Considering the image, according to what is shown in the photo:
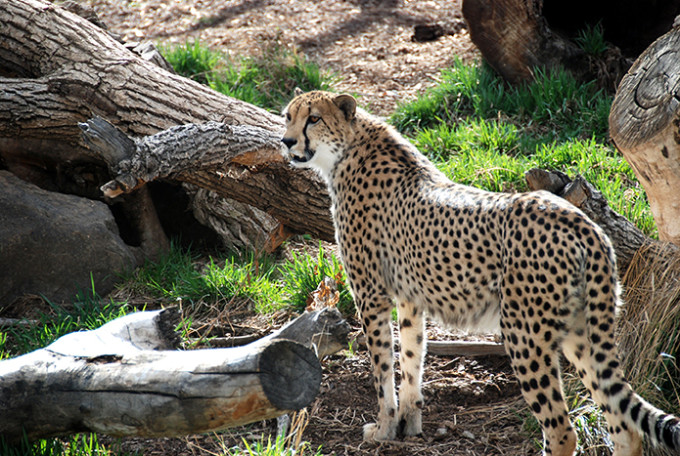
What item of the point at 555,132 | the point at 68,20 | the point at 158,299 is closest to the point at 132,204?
the point at 158,299

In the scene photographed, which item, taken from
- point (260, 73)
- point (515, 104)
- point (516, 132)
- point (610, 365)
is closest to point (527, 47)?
point (515, 104)

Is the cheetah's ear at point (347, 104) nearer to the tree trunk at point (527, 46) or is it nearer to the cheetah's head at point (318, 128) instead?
the cheetah's head at point (318, 128)

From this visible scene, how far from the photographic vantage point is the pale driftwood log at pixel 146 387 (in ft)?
7.91

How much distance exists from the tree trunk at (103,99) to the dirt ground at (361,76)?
1257 millimetres

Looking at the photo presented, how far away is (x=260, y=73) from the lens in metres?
7.22

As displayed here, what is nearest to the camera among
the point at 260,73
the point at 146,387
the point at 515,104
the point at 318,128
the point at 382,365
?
the point at 146,387

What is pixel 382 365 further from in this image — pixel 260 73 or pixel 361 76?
pixel 361 76

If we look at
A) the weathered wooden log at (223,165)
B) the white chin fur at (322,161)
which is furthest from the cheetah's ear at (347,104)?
the weathered wooden log at (223,165)

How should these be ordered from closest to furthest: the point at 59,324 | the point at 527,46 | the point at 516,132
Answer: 1. the point at 59,324
2. the point at 516,132
3. the point at 527,46

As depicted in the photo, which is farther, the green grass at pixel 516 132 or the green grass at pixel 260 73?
the green grass at pixel 260 73

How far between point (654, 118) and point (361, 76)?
4.79 metres

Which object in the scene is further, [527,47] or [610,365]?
[527,47]

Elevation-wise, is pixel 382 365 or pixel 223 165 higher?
pixel 223 165

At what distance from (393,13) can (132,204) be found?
5.00 meters
